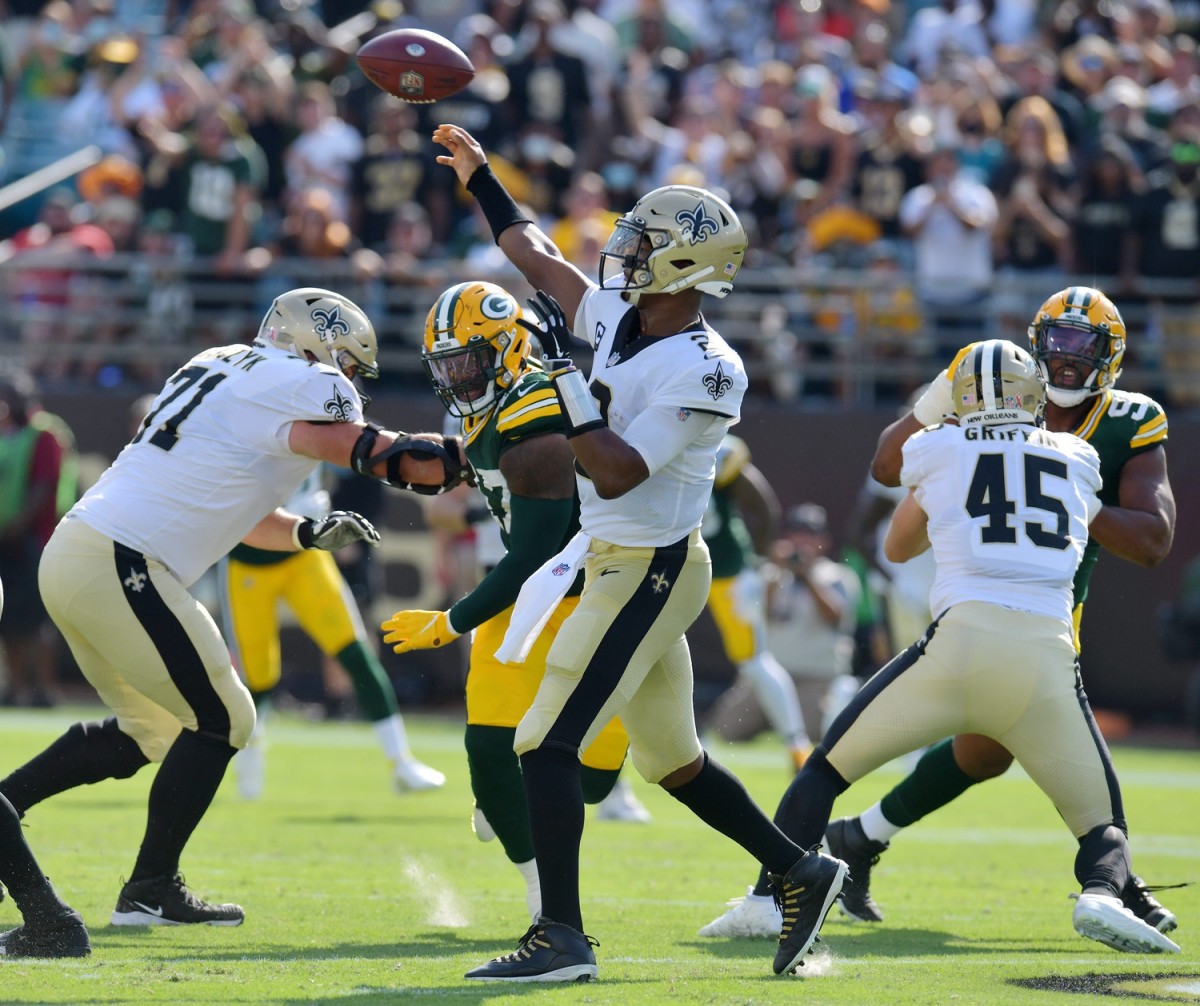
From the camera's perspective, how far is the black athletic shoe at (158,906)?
5.47 metres

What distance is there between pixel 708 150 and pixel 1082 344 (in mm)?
8041

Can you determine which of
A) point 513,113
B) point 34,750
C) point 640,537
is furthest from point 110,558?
point 513,113

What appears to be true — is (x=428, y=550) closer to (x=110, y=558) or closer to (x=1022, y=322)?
(x=1022, y=322)

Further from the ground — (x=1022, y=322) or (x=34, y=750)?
(x=1022, y=322)

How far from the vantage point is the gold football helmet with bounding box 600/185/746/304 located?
4859 mm

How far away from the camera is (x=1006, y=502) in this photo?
5.09 m

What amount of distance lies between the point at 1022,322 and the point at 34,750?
650 cm

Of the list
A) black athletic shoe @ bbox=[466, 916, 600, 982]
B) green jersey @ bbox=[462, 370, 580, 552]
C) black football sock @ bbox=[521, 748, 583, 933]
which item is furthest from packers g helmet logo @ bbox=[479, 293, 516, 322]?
black athletic shoe @ bbox=[466, 916, 600, 982]

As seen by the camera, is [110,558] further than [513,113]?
No

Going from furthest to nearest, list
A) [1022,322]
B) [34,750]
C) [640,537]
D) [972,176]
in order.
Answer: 1. [972,176]
2. [1022,322]
3. [34,750]
4. [640,537]

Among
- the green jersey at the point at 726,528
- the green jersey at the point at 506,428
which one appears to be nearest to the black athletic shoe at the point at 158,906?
the green jersey at the point at 506,428

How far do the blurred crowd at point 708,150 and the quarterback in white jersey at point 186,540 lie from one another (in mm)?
6962

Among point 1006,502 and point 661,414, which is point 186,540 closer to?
point 661,414

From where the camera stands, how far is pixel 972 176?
13.1 m
